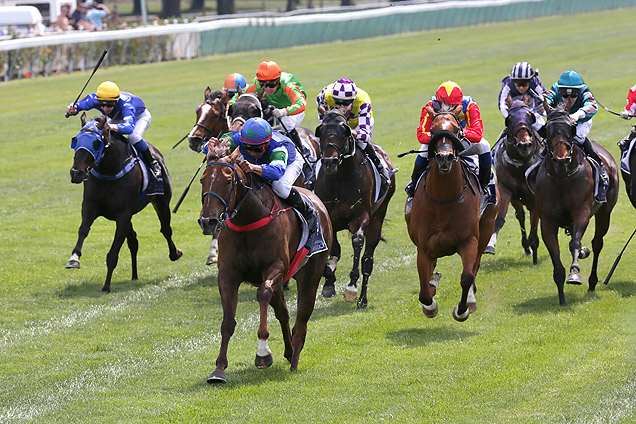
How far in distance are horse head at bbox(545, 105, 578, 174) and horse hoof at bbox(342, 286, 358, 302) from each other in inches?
104

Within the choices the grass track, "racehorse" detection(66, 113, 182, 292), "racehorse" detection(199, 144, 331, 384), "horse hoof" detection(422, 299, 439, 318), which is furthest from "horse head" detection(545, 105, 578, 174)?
"racehorse" detection(66, 113, 182, 292)

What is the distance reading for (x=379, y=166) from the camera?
12469 mm

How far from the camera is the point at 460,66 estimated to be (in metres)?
36.8

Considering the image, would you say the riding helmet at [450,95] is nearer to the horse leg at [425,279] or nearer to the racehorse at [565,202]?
the horse leg at [425,279]

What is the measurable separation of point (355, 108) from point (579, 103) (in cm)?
264

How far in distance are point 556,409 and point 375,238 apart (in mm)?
5076

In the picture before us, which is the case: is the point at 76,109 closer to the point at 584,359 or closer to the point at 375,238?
the point at 375,238

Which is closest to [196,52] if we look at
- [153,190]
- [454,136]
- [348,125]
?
[153,190]

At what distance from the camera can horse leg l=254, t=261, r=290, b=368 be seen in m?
8.18

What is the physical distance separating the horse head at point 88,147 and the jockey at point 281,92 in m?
1.67

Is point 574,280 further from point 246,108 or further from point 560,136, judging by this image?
point 246,108

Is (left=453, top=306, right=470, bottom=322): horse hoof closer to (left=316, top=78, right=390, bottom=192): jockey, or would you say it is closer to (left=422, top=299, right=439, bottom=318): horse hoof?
(left=422, top=299, right=439, bottom=318): horse hoof

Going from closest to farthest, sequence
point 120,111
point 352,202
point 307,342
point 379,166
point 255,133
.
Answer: point 255,133
point 307,342
point 352,202
point 379,166
point 120,111

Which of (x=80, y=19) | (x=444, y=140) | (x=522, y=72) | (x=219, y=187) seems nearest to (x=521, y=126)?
(x=522, y=72)
